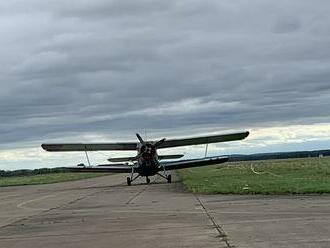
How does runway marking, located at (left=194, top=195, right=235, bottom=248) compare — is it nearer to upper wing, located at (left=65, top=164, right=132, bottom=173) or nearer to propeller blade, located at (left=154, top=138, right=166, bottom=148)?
propeller blade, located at (left=154, top=138, right=166, bottom=148)

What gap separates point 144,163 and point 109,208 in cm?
2036

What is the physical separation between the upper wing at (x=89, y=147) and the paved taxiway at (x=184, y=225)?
67.8ft

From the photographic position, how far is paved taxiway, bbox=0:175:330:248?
424 inches

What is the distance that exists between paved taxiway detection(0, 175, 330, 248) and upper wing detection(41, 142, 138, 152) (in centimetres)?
2067

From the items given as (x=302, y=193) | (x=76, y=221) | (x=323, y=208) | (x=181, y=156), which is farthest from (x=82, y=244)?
(x=181, y=156)

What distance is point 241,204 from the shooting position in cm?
1816

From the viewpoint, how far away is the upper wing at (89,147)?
133 ft

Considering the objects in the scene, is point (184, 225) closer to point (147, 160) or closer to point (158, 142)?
point (147, 160)

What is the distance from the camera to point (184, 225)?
13.4m

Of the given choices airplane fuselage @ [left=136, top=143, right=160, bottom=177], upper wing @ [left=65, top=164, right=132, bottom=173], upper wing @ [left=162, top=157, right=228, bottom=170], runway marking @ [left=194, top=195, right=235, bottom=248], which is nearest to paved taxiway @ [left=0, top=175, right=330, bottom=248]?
runway marking @ [left=194, top=195, right=235, bottom=248]

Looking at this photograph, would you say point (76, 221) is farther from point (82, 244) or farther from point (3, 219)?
point (82, 244)

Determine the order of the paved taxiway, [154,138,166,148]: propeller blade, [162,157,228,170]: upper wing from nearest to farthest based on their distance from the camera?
the paved taxiway < [154,138,166,148]: propeller blade < [162,157,228,170]: upper wing

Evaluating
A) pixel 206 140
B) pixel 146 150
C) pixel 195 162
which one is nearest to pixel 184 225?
pixel 146 150

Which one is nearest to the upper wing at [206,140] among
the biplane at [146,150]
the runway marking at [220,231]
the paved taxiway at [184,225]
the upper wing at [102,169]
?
the biplane at [146,150]
